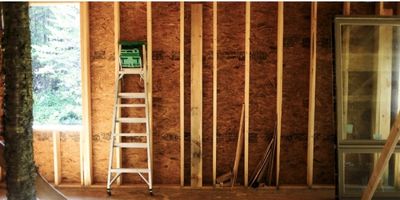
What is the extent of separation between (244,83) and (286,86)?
56cm

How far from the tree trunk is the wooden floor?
370 centimetres

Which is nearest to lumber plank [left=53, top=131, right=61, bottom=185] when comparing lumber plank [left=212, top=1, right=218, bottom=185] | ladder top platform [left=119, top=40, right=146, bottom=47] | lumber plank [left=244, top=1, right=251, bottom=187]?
ladder top platform [left=119, top=40, right=146, bottom=47]

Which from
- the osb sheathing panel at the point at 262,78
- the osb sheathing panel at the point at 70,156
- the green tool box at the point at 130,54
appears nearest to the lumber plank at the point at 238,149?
the osb sheathing panel at the point at 262,78

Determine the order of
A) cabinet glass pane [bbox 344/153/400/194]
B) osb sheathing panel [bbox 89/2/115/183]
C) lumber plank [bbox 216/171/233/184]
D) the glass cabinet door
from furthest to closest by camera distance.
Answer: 1. lumber plank [bbox 216/171/233/184]
2. osb sheathing panel [bbox 89/2/115/183]
3. cabinet glass pane [bbox 344/153/400/194]
4. the glass cabinet door

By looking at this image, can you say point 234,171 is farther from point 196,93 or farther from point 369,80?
point 369,80

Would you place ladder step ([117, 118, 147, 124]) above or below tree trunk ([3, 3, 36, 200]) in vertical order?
below

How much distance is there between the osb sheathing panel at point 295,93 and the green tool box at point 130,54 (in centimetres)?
189

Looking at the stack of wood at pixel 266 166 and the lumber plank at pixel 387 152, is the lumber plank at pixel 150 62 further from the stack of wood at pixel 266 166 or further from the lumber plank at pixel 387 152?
the lumber plank at pixel 387 152

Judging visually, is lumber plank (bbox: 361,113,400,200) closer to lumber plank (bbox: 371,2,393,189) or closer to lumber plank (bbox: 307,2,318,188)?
lumber plank (bbox: 371,2,393,189)

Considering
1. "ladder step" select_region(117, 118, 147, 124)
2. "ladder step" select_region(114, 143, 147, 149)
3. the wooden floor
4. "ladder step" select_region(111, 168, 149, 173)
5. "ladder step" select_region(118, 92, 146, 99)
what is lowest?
the wooden floor

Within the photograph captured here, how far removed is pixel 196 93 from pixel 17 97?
3976mm

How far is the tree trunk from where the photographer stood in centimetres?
133

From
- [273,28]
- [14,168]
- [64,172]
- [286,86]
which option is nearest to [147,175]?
[64,172]

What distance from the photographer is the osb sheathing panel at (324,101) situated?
5.24 metres
